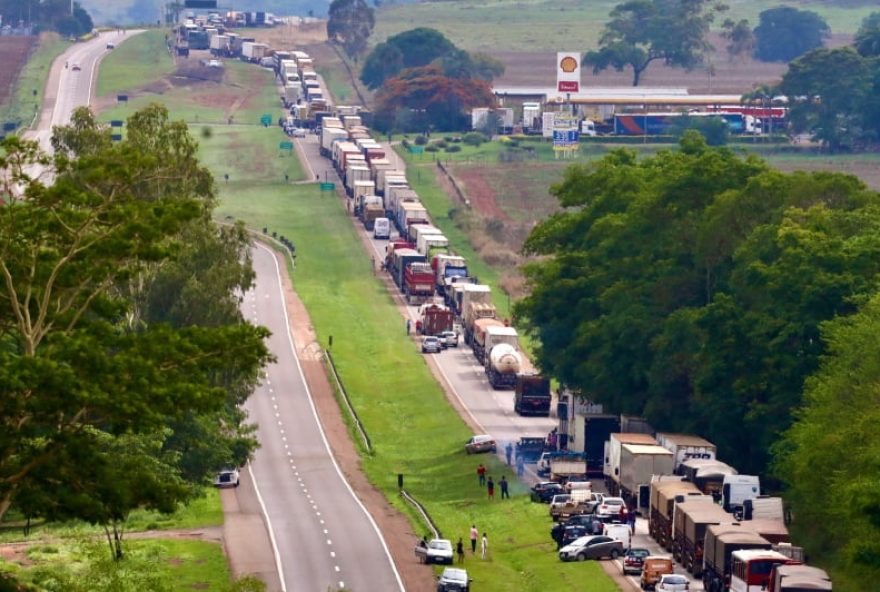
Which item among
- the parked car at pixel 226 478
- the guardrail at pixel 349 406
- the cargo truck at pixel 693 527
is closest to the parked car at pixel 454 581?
the cargo truck at pixel 693 527

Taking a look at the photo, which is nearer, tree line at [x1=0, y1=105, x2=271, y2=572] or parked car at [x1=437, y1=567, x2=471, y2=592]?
tree line at [x1=0, y1=105, x2=271, y2=572]

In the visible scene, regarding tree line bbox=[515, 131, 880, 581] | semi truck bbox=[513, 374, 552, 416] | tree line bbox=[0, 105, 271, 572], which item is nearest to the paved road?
semi truck bbox=[513, 374, 552, 416]

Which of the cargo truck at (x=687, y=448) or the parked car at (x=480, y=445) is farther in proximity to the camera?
the parked car at (x=480, y=445)

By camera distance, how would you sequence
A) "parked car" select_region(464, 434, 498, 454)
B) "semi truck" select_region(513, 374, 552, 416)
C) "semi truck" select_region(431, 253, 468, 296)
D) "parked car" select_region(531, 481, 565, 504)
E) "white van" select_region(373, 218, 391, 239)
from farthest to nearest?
"white van" select_region(373, 218, 391, 239) < "semi truck" select_region(431, 253, 468, 296) < "semi truck" select_region(513, 374, 552, 416) < "parked car" select_region(464, 434, 498, 454) < "parked car" select_region(531, 481, 565, 504)

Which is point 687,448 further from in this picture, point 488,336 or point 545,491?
point 488,336

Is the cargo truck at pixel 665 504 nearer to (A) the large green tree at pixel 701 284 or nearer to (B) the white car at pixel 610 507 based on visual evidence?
(B) the white car at pixel 610 507

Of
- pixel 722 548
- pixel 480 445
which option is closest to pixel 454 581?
pixel 722 548

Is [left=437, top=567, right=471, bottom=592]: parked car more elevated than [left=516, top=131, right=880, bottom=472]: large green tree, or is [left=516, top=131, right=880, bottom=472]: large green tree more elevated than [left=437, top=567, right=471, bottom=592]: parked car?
[left=516, top=131, right=880, bottom=472]: large green tree

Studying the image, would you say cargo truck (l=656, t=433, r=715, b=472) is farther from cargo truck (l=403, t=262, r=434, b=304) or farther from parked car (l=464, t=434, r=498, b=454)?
cargo truck (l=403, t=262, r=434, b=304)
